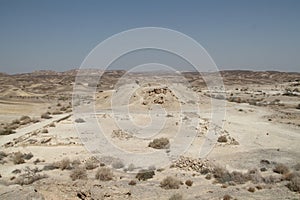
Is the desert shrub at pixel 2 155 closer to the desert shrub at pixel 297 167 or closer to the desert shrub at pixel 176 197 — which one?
the desert shrub at pixel 176 197

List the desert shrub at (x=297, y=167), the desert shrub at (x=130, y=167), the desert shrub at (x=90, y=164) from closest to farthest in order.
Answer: the desert shrub at (x=297, y=167) → the desert shrub at (x=130, y=167) → the desert shrub at (x=90, y=164)

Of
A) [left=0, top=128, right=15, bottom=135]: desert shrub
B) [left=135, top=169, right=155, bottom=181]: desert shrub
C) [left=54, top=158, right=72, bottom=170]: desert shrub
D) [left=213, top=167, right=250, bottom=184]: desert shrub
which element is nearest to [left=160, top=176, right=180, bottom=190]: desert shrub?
[left=135, top=169, right=155, bottom=181]: desert shrub

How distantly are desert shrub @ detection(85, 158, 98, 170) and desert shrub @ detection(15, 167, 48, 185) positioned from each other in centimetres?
194

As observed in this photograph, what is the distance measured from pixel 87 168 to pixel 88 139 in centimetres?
613

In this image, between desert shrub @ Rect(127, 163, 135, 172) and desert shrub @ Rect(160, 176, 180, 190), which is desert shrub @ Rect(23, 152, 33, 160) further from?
desert shrub @ Rect(160, 176, 180, 190)

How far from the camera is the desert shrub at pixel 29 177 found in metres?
13.1

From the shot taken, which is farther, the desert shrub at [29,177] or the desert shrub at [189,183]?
the desert shrub at [29,177]

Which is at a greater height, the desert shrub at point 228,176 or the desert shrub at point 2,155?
the desert shrub at point 228,176

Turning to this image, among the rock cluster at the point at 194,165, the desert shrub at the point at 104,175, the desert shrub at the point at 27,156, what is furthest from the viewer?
the desert shrub at the point at 27,156

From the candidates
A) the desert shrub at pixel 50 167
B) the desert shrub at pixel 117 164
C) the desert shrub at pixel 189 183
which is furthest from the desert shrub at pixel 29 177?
the desert shrub at pixel 189 183

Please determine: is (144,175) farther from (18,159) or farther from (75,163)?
(18,159)

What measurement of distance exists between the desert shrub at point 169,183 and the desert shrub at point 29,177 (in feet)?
15.7

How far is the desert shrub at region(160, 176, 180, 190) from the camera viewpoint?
12.6 m

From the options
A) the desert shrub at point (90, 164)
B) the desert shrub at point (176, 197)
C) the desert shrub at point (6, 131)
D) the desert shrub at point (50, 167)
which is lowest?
the desert shrub at point (6, 131)
